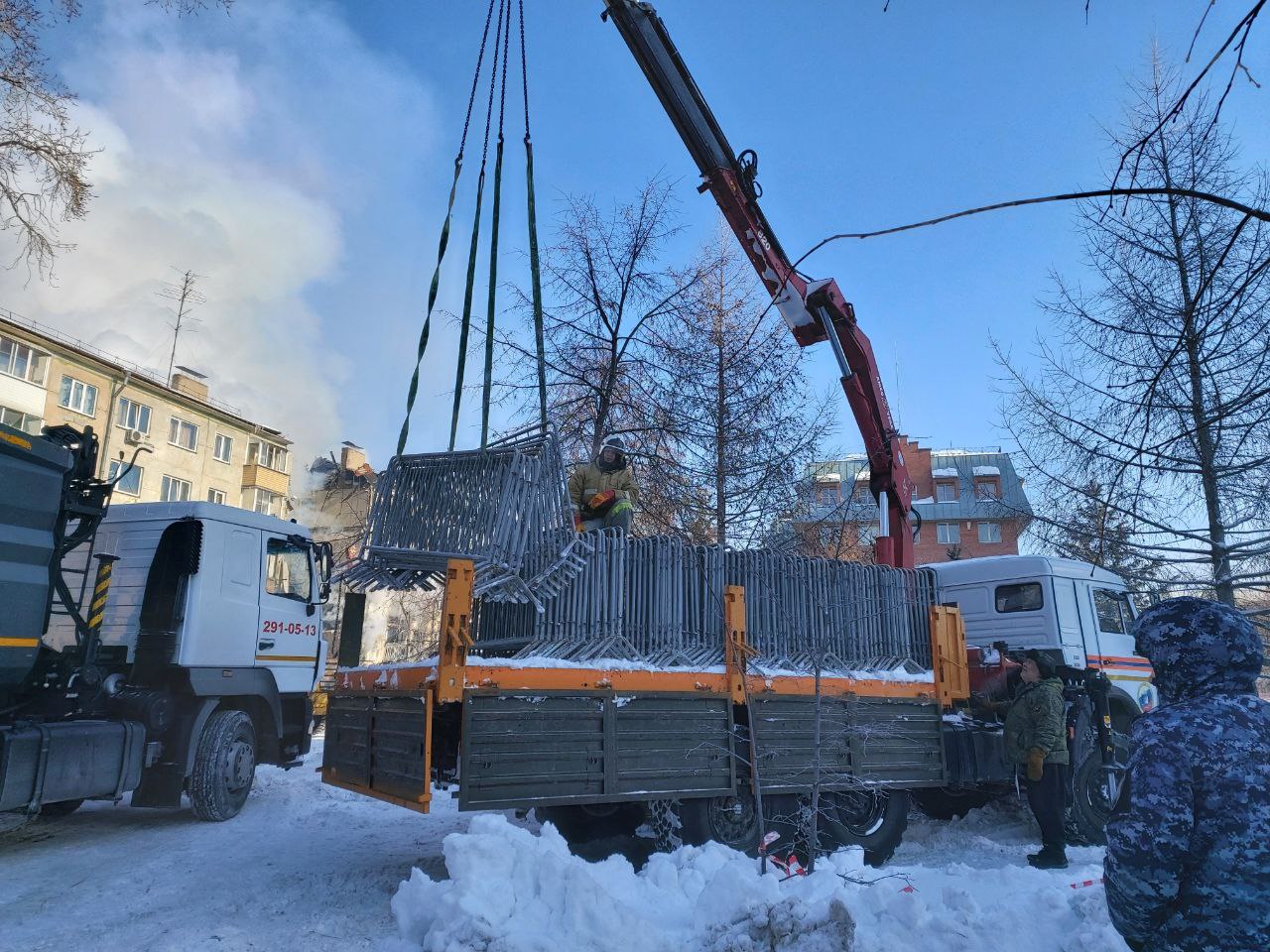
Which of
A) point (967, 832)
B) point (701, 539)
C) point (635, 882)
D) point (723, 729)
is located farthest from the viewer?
point (701, 539)

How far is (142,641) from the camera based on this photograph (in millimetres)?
7660

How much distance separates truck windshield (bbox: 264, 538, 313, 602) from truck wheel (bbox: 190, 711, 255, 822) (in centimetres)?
124

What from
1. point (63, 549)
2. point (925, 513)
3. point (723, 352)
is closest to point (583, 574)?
point (63, 549)

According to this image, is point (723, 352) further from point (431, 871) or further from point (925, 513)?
point (925, 513)

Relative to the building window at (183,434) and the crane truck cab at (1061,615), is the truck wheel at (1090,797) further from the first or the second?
the building window at (183,434)

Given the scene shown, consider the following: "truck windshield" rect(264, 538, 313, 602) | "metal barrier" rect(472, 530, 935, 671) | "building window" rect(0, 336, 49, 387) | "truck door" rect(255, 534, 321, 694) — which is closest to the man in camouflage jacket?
"metal barrier" rect(472, 530, 935, 671)

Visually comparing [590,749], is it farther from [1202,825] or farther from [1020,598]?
[1020,598]

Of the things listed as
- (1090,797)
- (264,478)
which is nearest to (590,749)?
(1090,797)

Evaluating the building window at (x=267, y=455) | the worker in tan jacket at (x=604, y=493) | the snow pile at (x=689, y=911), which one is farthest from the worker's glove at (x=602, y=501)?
the building window at (x=267, y=455)

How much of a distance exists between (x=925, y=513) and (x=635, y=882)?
43.8m

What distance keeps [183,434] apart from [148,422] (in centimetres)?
161

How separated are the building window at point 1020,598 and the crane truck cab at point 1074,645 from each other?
0.01 m

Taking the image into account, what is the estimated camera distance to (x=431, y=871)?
627 centimetres

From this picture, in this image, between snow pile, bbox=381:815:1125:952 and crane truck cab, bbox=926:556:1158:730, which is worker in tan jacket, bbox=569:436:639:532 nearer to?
snow pile, bbox=381:815:1125:952
